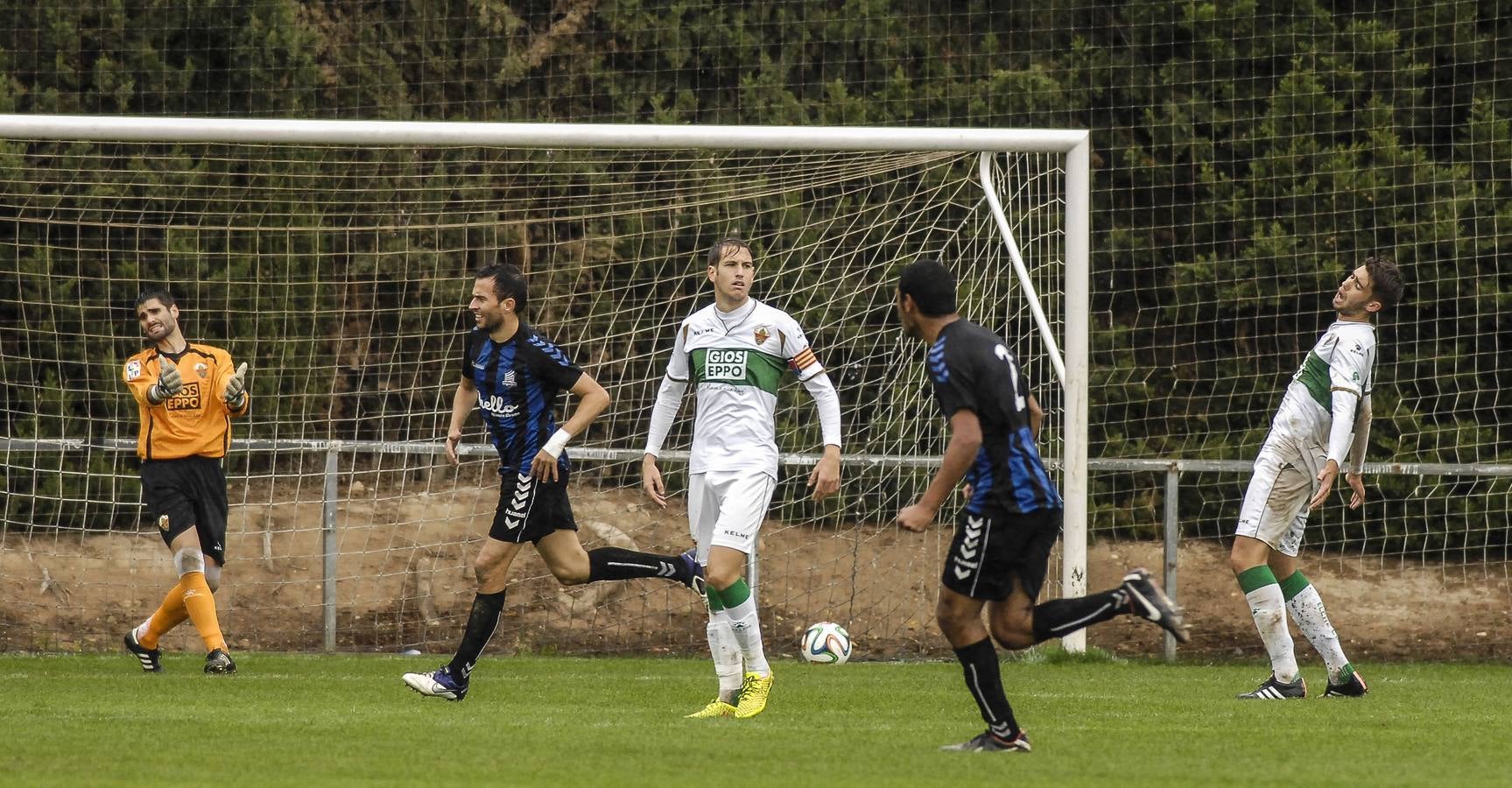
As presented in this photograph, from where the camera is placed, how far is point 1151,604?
6.33 metres

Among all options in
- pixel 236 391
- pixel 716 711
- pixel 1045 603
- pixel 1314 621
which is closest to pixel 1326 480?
pixel 1314 621

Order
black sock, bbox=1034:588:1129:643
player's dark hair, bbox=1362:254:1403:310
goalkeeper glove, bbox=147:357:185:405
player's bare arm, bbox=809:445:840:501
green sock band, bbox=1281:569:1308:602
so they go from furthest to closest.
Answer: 1. goalkeeper glove, bbox=147:357:185:405
2. green sock band, bbox=1281:569:1308:602
3. player's dark hair, bbox=1362:254:1403:310
4. player's bare arm, bbox=809:445:840:501
5. black sock, bbox=1034:588:1129:643

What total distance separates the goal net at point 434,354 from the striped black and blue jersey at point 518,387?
3.79m

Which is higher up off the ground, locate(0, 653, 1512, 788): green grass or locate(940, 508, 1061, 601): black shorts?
locate(940, 508, 1061, 601): black shorts

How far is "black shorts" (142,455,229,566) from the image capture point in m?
10.1

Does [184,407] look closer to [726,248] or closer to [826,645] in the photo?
[726,248]

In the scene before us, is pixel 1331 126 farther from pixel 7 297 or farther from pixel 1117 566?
pixel 7 297

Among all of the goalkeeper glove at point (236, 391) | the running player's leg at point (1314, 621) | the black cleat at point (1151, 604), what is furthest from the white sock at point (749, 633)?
the goalkeeper glove at point (236, 391)

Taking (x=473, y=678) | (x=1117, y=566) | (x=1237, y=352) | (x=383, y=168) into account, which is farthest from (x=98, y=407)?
(x=1237, y=352)

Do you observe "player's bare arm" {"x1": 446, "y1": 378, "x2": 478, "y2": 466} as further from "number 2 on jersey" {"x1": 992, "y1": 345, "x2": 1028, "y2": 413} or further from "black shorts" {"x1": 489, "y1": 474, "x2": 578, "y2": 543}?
"number 2 on jersey" {"x1": 992, "y1": 345, "x2": 1028, "y2": 413}

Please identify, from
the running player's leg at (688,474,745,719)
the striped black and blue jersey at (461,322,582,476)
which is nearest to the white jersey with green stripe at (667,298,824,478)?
the running player's leg at (688,474,745,719)

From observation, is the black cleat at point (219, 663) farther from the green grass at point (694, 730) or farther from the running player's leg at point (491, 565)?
the running player's leg at point (491, 565)

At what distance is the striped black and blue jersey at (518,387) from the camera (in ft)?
28.0

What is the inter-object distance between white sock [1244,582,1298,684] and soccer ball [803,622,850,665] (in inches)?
85.4
